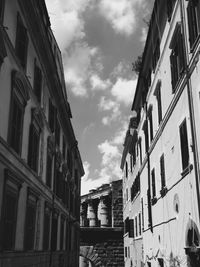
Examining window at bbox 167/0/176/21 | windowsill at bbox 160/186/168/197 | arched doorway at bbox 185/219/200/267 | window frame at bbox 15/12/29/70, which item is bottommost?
arched doorway at bbox 185/219/200/267

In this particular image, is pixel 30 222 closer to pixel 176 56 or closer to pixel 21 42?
pixel 21 42

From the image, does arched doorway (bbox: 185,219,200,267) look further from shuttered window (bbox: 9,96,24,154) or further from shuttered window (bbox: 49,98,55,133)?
shuttered window (bbox: 49,98,55,133)

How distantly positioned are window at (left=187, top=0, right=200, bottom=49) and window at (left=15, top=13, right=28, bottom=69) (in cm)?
501

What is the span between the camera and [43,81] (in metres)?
15.6

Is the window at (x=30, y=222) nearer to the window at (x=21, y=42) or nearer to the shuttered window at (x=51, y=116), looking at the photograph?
the window at (x=21, y=42)

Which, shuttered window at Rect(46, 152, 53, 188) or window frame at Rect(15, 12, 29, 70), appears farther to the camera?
shuttered window at Rect(46, 152, 53, 188)

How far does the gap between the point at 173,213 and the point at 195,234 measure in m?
2.77

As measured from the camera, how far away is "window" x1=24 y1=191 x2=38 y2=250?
1222 cm

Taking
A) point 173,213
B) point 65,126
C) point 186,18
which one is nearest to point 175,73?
point 186,18

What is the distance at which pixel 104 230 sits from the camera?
35.5m

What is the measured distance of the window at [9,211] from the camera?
31.6ft

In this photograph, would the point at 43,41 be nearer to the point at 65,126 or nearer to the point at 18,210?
the point at 18,210

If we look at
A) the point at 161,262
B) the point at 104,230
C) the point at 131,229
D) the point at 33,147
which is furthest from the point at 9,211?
the point at 104,230

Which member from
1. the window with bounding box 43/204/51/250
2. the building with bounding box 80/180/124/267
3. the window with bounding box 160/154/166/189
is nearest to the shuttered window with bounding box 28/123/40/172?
the window with bounding box 43/204/51/250
